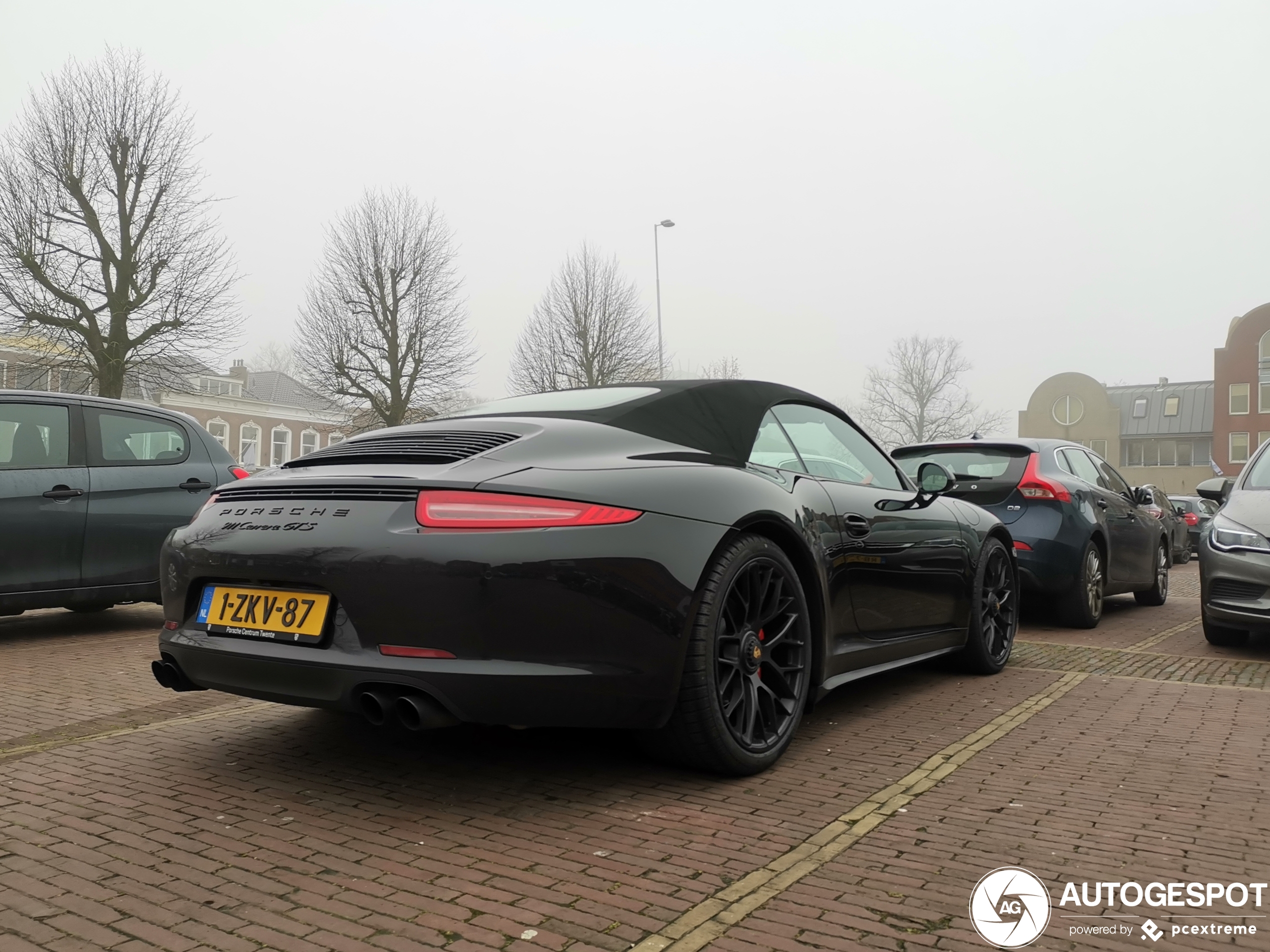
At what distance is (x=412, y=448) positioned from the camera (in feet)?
11.1

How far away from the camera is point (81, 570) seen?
22.0 ft

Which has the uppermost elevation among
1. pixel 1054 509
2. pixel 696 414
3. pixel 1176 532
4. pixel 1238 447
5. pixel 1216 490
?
pixel 1238 447

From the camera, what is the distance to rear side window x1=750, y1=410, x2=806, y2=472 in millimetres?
3887

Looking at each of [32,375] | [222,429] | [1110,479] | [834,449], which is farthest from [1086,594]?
[222,429]

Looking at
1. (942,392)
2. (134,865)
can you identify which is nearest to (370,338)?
(134,865)

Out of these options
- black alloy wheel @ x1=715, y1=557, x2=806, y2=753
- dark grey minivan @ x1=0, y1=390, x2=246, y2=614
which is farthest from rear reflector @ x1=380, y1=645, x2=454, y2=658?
dark grey minivan @ x1=0, y1=390, x2=246, y2=614

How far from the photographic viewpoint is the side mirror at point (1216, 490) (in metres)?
7.57

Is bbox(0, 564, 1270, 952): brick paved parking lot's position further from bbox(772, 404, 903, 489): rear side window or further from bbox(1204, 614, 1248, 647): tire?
bbox(1204, 614, 1248, 647): tire

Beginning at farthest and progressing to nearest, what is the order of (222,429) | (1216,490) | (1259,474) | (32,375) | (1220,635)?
(222,429), (32,375), (1216,490), (1259,474), (1220,635)

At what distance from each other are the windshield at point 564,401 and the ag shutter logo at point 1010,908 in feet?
6.36

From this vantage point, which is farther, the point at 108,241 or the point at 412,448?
the point at 108,241

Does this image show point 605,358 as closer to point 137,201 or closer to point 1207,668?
point 137,201

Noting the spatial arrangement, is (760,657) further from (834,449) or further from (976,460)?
→ (976,460)

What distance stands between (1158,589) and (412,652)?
876 centimetres
